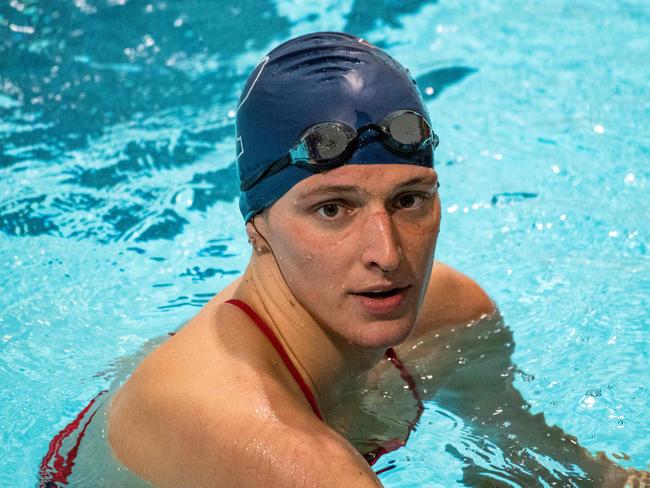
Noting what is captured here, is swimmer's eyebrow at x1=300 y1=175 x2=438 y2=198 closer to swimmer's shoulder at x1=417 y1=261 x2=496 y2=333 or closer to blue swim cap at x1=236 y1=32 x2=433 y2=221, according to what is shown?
blue swim cap at x1=236 y1=32 x2=433 y2=221

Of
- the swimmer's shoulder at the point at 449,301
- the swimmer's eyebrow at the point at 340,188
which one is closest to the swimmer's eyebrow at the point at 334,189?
the swimmer's eyebrow at the point at 340,188

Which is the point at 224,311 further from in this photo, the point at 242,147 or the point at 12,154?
the point at 12,154

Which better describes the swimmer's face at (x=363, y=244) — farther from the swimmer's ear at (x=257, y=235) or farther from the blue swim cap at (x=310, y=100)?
the swimmer's ear at (x=257, y=235)

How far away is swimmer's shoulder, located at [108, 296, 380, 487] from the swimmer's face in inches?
10.8

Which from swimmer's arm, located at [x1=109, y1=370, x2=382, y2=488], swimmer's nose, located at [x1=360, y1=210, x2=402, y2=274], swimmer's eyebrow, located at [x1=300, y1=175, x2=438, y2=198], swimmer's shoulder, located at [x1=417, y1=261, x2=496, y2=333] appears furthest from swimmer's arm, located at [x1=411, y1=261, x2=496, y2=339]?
swimmer's arm, located at [x1=109, y1=370, x2=382, y2=488]

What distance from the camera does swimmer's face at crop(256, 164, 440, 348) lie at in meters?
2.70

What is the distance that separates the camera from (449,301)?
12.6 feet

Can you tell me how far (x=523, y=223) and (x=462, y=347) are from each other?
161cm

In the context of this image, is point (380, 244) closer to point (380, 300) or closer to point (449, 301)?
point (380, 300)

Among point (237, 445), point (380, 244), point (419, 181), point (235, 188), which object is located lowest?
point (237, 445)

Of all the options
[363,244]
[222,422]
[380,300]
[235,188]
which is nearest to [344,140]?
[363,244]

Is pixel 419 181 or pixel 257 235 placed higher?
pixel 419 181

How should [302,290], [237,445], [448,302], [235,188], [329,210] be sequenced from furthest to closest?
[235,188] < [448,302] < [302,290] < [329,210] < [237,445]

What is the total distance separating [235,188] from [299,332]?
9.87ft
